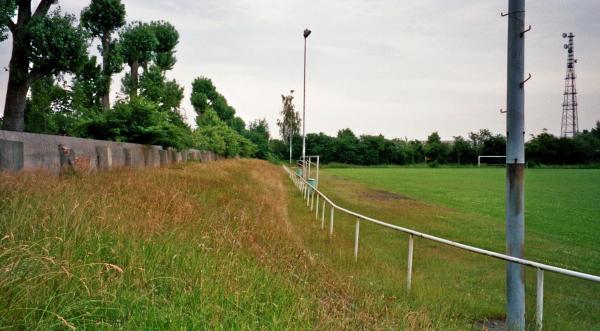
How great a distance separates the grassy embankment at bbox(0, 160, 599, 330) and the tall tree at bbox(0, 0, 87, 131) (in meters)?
10.4

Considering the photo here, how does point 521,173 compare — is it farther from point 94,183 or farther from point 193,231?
point 94,183

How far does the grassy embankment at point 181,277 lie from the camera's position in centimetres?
288

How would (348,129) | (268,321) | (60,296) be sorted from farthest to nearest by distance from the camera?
(348,129) < (268,321) < (60,296)

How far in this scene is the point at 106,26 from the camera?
20.5 meters

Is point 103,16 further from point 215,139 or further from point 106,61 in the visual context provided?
point 215,139

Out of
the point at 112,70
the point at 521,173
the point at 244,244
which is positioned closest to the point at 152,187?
the point at 244,244

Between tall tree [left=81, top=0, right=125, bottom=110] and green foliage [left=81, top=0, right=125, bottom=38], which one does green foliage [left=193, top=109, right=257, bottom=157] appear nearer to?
tall tree [left=81, top=0, right=125, bottom=110]

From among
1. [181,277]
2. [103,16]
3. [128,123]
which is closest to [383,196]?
[128,123]

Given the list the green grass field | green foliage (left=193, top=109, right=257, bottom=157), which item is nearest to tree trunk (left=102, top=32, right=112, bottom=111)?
green foliage (left=193, top=109, right=257, bottom=157)

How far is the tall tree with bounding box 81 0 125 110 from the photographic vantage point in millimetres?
19663

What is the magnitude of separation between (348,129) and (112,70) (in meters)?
122

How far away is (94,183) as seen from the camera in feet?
22.7

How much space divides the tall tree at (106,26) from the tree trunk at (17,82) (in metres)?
3.58

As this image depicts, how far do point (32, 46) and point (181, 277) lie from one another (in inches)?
623
